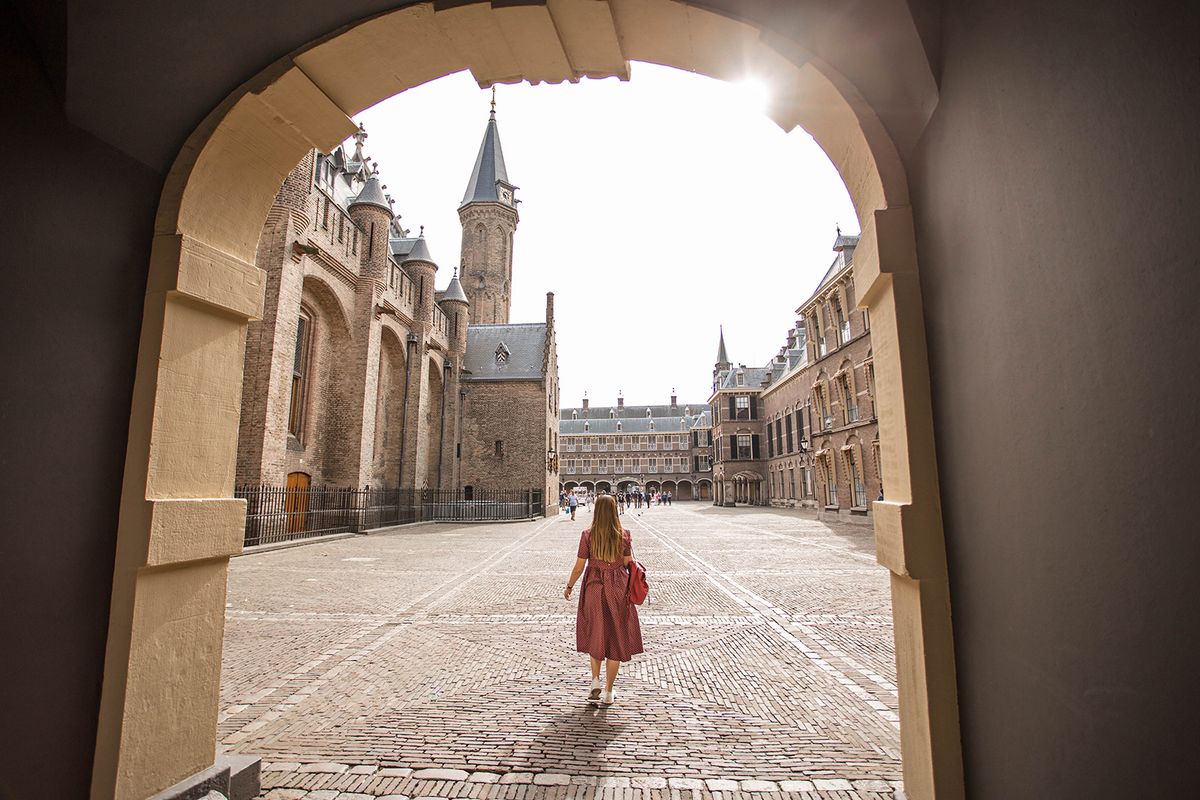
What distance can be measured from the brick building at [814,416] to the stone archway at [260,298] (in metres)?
10.0

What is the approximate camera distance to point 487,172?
139 ft

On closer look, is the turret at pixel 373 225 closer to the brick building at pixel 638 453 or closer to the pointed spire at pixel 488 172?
the pointed spire at pixel 488 172

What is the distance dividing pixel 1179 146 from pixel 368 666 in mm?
5926

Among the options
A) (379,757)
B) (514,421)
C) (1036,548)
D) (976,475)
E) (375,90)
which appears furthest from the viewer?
(514,421)

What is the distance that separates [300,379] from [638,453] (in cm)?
5882

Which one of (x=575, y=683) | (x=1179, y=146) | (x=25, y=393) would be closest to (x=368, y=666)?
(x=575, y=683)

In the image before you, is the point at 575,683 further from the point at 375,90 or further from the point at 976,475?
the point at 375,90

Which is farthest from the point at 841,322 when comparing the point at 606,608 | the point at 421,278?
the point at 606,608

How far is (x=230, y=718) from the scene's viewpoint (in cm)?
402

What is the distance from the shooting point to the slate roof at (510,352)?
3225 cm

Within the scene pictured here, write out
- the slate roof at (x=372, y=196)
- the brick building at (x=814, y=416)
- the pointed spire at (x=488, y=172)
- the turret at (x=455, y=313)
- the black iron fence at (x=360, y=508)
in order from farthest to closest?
the pointed spire at (x=488, y=172) < the turret at (x=455, y=313) < the brick building at (x=814, y=416) < the slate roof at (x=372, y=196) < the black iron fence at (x=360, y=508)

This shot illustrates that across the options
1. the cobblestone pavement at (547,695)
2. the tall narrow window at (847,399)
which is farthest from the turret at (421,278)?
the cobblestone pavement at (547,695)

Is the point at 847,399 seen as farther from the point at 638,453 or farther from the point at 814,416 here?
the point at 638,453

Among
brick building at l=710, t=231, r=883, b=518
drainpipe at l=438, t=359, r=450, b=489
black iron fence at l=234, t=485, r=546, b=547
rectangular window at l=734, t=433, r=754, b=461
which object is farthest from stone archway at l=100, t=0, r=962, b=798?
rectangular window at l=734, t=433, r=754, b=461
